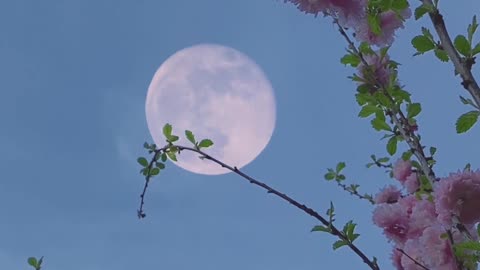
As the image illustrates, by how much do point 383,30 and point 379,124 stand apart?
45 cm

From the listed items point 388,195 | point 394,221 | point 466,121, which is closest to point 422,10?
point 466,121

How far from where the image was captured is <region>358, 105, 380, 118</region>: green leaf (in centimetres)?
276

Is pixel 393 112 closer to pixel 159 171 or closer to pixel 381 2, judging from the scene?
pixel 381 2

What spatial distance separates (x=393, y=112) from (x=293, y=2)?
0.89 metres

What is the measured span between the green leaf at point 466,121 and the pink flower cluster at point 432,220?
0.60 ft

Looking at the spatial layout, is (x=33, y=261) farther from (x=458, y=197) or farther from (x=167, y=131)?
(x=458, y=197)

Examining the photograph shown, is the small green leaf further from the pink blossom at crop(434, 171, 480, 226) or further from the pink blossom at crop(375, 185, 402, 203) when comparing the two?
the pink blossom at crop(434, 171, 480, 226)

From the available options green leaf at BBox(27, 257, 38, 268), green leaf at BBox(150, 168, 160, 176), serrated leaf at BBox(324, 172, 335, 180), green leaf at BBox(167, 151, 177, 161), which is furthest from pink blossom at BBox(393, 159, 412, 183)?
green leaf at BBox(27, 257, 38, 268)

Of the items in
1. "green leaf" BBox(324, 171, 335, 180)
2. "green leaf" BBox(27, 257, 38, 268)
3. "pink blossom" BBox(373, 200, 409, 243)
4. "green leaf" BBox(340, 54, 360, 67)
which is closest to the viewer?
"pink blossom" BBox(373, 200, 409, 243)

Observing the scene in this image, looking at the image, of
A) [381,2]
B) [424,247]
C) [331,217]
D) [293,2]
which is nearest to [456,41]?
[381,2]

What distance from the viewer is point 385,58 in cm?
295

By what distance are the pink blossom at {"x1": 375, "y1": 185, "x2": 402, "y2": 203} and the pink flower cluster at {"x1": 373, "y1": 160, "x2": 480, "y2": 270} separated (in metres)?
0.61

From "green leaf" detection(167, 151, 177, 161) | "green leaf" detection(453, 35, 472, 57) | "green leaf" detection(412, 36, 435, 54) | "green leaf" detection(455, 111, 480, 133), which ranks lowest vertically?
"green leaf" detection(455, 111, 480, 133)

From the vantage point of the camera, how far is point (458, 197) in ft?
6.40
